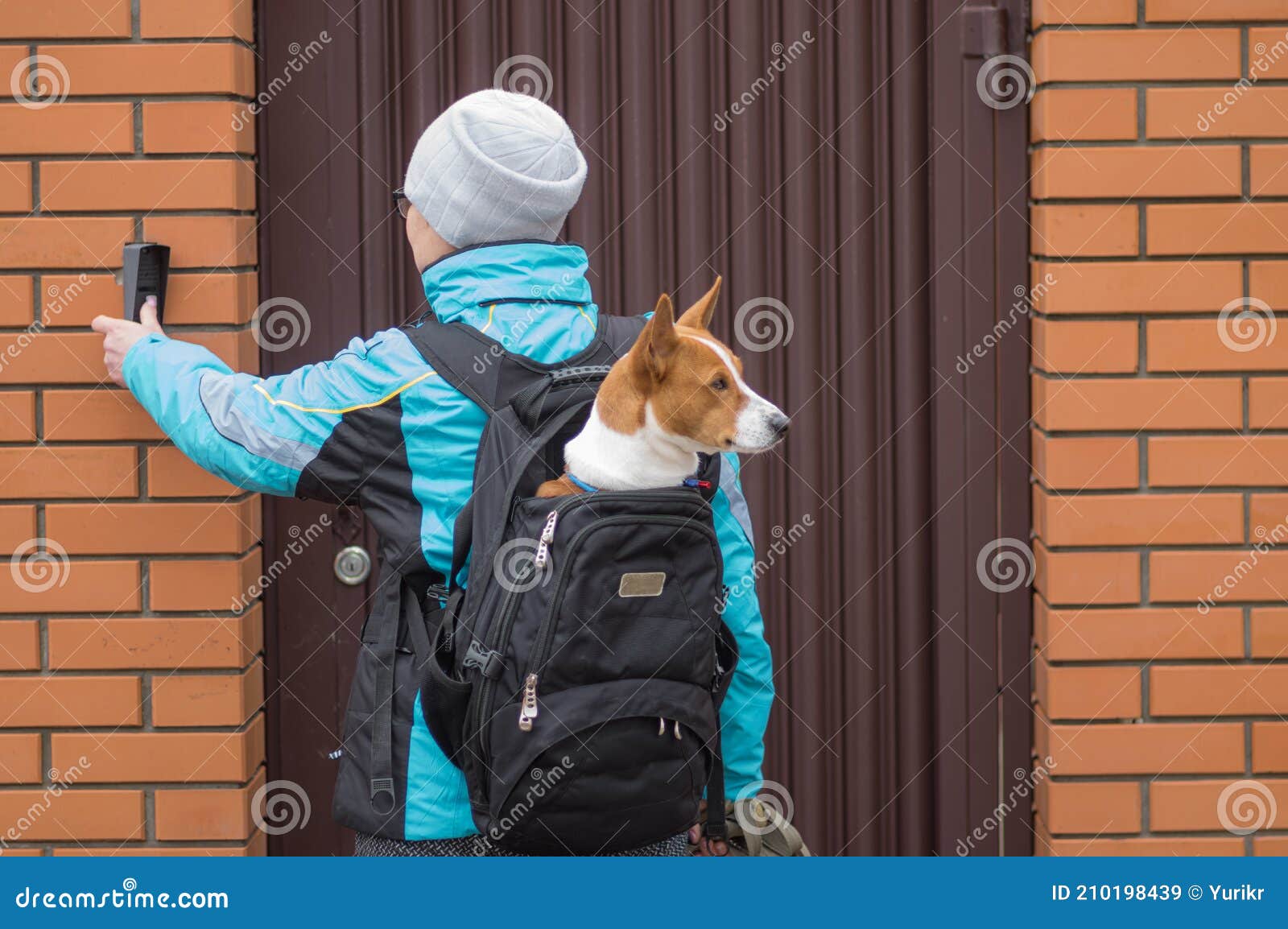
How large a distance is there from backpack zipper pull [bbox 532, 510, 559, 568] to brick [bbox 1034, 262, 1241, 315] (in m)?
1.14

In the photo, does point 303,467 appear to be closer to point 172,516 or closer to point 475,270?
point 475,270

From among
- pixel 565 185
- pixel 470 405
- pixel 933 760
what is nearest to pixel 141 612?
pixel 470 405

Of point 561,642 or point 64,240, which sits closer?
point 561,642

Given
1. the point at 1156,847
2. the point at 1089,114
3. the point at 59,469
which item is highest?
the point at 1089,114

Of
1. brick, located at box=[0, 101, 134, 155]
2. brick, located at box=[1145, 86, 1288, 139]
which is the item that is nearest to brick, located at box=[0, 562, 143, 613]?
brick, located at box=[0, 101, 134, 155]

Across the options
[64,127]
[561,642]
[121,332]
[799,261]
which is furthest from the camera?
[799,261]

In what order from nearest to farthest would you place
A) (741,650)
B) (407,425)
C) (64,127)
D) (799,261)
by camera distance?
(407,425) < (741,650) < (64,127) < (799,261)

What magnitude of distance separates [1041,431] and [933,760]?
70 centimetres

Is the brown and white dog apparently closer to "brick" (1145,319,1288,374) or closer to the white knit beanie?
the white knit beanie

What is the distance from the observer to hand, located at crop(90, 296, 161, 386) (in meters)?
2.56

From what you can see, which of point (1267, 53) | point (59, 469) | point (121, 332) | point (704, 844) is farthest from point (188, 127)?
point (1267, 53)

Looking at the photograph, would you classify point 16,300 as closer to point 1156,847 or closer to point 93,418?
point 93,418

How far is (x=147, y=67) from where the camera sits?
2.67 m

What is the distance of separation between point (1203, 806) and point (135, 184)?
88.2 inches
